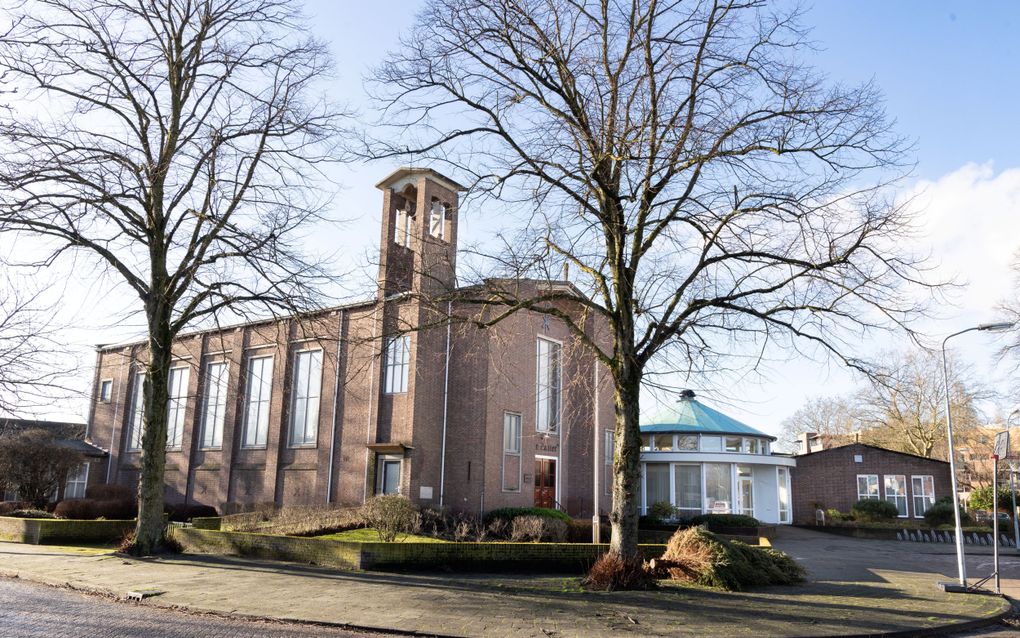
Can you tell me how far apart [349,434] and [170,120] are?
14.2 metres

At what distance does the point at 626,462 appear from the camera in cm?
1319

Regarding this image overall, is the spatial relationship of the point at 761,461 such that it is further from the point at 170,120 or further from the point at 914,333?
the point at 170,120

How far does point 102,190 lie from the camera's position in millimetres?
15359

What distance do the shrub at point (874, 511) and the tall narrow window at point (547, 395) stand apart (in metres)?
17.6

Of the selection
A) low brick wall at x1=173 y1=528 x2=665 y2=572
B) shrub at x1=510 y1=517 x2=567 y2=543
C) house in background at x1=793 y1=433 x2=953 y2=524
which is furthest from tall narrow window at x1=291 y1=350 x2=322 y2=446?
house in background at x1=793 y1=433 x2=953 y2=524

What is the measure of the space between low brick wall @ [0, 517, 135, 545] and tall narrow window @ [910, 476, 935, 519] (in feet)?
123

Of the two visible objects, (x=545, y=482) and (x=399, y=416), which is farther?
(x=545, y=482)

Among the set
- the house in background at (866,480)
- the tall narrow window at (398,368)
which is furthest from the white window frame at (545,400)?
the house in background at (866,480)

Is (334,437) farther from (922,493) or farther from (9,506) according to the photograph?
(922,493)

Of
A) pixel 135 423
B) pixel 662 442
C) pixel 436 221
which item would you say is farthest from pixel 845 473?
pixel 135 423

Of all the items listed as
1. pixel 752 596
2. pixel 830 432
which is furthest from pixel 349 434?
pixel 830 432

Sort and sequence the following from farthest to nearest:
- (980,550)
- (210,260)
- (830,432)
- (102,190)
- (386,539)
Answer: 1. (830,432)
2. (980,550)
3. (386,539)
4. (210,260)
5. (102,190)

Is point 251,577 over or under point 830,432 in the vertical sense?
under

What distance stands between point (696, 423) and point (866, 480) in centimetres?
1040
